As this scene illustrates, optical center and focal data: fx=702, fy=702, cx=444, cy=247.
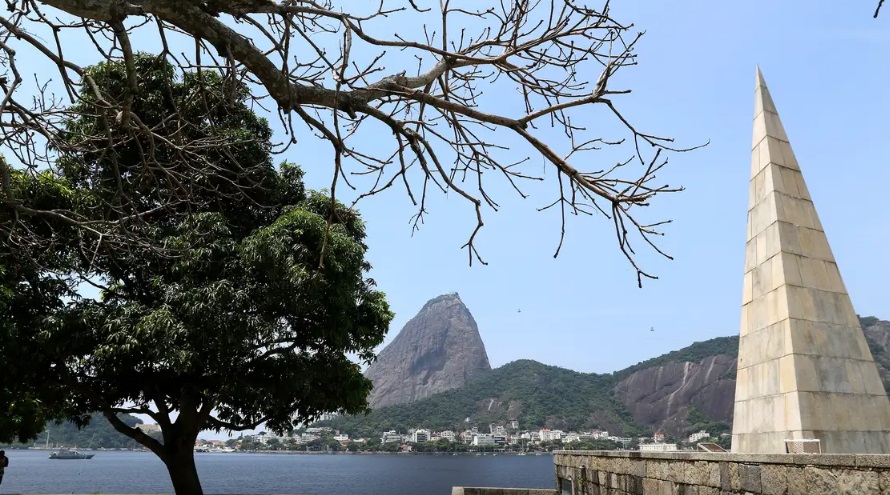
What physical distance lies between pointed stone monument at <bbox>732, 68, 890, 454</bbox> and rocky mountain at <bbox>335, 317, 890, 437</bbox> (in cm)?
10174

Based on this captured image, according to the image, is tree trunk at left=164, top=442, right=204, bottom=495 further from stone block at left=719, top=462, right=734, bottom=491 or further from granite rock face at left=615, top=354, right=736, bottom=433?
granite rock face at left=615, top=354, right=736, bottom=433

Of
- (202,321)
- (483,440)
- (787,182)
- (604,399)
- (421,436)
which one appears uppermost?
(604,399)

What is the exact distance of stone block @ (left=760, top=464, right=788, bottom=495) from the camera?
18.0ft

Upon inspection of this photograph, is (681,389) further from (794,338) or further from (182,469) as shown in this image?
(794,338)

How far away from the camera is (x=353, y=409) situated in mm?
18000

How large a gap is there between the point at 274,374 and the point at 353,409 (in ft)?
8.59

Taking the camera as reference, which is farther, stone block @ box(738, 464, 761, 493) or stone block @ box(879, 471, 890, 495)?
stone block @ box(738, 464, 761, 493)

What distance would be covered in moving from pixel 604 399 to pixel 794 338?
13762 cm

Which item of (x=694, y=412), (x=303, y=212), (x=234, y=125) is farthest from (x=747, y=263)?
(x=694, y=412)

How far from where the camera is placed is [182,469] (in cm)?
1733

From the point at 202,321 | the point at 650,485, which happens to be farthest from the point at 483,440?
the point at 650,485

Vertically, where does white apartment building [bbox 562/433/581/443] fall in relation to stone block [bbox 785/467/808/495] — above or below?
below

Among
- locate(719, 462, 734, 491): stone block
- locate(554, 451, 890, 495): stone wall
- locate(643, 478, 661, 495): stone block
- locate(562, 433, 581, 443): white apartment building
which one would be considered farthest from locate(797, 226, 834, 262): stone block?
locate(562, 433, 581, 443): white apartment building

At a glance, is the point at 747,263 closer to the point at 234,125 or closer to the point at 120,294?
the point at 234,125
